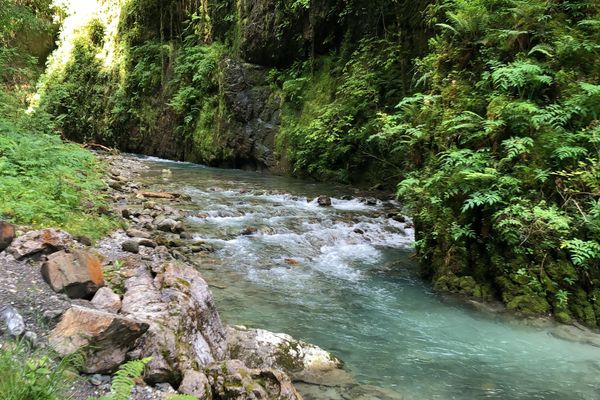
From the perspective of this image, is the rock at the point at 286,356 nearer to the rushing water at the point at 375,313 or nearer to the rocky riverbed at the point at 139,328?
the rocky riverbed at the point at 139,328

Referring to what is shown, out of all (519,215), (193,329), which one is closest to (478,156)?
(519,215)

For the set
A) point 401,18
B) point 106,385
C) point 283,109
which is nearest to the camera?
point 106,385

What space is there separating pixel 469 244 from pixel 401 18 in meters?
9.87

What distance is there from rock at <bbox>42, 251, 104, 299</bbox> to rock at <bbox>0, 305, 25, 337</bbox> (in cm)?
41

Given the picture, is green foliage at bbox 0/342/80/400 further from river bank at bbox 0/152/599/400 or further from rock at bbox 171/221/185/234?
rock at bbox 171/221/185/234

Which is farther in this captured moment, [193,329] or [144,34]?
[144,34]

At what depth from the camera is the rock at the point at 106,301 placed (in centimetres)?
318

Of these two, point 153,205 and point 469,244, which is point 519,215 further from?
point 153,205

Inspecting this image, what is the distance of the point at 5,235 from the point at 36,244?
27cm

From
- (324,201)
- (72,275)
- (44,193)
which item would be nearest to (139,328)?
(72,275)

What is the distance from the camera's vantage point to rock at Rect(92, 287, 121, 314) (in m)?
3.18

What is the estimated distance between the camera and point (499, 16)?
266 inches

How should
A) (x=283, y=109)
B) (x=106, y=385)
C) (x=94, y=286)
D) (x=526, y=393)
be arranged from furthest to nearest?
(x=283, y=109) < (x=526, y=393) < (x=94, y=286) < (x=106, y=385)

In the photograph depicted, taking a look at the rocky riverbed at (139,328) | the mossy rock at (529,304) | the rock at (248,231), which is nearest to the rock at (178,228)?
the rock at (248,231)
